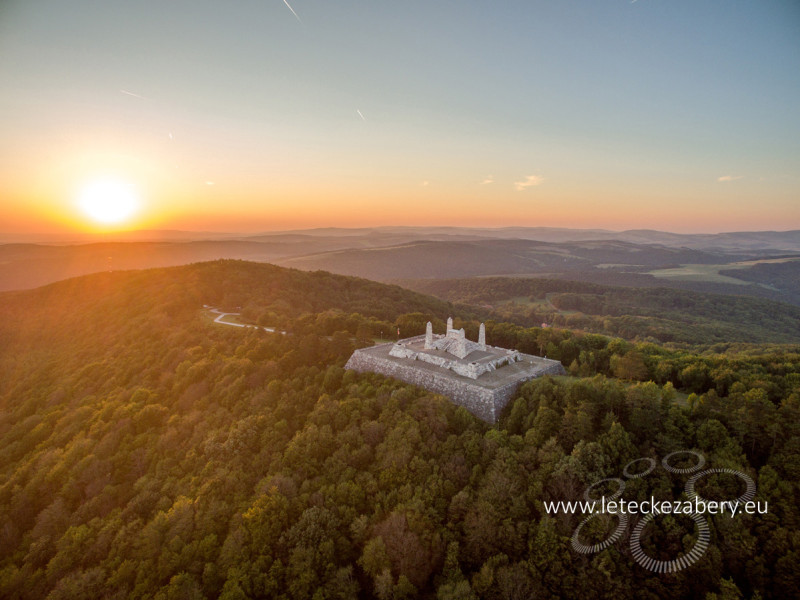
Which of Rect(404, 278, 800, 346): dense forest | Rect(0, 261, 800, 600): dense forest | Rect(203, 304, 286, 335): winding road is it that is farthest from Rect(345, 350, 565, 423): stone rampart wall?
Rect(404, 278, 800, 346): dense forest

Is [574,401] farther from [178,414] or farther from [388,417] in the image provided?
[178,414]

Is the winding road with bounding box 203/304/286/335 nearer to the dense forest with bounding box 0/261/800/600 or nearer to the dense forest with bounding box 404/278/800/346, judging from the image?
the dense forest with bounding box 0/261/800/600

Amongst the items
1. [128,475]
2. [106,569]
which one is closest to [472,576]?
[106,569]

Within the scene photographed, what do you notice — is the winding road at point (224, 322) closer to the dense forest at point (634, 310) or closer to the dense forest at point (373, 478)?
the dense forest at point (373, 478)

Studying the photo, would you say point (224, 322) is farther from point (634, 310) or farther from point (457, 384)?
point (634, 310)

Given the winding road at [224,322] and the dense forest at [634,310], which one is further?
the dense forest at [634,310]

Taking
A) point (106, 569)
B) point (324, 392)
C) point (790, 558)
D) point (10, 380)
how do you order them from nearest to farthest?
1. point (790, 558)
2. point (106, 569)
3. point (324, 392)
4. point (10, 380)

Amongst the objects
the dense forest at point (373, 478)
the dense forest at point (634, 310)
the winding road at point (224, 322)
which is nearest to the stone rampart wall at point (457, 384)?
the dense forest at point (373, 478)
